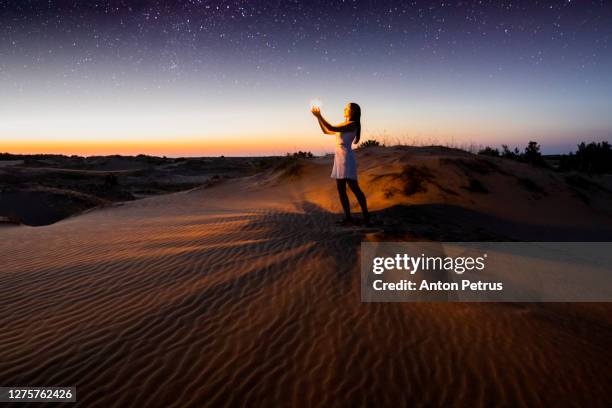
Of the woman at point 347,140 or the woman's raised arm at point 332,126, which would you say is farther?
the woman at point 347,140

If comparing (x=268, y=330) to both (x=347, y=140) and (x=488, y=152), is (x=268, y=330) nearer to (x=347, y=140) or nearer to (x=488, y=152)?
(x=347, y=140)

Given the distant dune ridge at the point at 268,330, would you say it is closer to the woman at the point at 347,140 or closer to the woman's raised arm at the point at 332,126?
the woman at the point at 347,140

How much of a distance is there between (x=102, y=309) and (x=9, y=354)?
0.94 metres

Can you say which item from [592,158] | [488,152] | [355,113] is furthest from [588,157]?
[355,113]

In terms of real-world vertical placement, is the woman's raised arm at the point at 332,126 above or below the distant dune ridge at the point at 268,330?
above

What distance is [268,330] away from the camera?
3566mm

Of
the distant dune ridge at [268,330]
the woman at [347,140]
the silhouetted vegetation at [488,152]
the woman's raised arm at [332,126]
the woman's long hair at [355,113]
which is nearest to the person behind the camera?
the distant dune ridge at [268,330]

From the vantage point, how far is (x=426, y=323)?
371cm

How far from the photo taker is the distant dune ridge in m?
2.82

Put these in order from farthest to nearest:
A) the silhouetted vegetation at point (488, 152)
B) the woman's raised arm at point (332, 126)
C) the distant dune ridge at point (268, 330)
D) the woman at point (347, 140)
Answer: the silhouetted vegetation at point (488, 152)
the woman at point (347, 140)
the woman's raised arm at point (332, 126)
the distant dune ridge at point (268, 330)

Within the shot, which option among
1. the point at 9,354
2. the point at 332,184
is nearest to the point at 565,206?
the point at 332,184

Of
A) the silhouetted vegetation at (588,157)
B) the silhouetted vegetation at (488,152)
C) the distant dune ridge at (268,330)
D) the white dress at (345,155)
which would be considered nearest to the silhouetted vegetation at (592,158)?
the silhouetted vegetation at (588,157)

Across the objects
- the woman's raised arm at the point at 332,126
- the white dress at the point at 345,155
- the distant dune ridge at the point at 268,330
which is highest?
the woman's raised arm at the point at 332,126

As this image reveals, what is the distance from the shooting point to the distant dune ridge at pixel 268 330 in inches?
111
